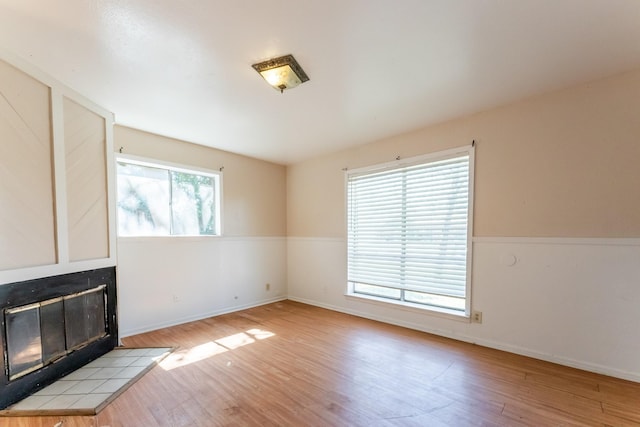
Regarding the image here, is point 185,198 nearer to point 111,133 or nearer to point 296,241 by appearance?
point 111,133

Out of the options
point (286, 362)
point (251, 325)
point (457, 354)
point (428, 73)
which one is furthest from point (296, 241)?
point (428, 73)

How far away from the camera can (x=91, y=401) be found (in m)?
1.95

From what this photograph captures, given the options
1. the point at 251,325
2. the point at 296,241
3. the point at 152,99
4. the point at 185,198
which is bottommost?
the point at 251,325

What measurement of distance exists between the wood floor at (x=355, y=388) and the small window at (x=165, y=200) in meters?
1.40

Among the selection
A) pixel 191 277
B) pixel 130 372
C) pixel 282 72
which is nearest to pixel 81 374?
pixel 130 372

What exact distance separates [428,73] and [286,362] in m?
2.88

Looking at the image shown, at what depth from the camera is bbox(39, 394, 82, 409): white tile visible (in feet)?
6.22

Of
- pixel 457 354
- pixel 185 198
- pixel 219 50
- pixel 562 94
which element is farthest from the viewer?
pixel 185 198

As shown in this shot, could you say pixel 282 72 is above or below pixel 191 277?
above

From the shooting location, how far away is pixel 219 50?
1854 mm

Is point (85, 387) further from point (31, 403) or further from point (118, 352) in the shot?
point (118, 352)

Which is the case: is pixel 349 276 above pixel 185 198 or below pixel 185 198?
below

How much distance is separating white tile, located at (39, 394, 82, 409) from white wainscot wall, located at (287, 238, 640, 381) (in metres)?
3.39

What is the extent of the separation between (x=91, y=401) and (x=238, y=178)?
316cm
